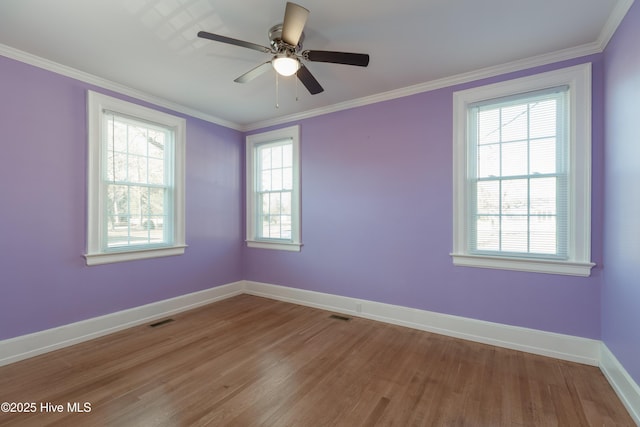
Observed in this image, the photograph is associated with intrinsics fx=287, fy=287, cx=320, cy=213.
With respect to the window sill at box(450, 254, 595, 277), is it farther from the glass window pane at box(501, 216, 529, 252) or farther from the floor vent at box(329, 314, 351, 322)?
the floor vent at box(329, 314, 351, 322)

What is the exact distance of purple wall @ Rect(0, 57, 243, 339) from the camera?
253 cm

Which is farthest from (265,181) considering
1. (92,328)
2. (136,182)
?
(92,328)

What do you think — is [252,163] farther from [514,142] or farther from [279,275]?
[514,142]

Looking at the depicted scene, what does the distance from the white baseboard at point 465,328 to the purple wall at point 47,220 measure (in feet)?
7.01

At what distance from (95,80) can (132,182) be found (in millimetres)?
1113

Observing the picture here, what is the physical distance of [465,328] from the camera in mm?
2990

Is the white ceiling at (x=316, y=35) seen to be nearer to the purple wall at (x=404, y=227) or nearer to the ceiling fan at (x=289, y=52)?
the ceiling fan at (x=289, y=52)

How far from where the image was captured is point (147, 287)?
3516mm

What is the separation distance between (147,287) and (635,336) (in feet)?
14.7

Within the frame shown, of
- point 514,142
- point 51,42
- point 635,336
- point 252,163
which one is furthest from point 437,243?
point 51,42

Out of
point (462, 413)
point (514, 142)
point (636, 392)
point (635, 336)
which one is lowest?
point (462, 413)

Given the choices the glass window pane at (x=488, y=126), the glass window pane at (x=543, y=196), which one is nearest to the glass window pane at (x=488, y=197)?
the glass window pane at (x=543, y=196)

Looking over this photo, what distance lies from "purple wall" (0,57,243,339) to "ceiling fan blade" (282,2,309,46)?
8.13 ft

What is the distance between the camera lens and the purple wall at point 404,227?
2598 millimetres
